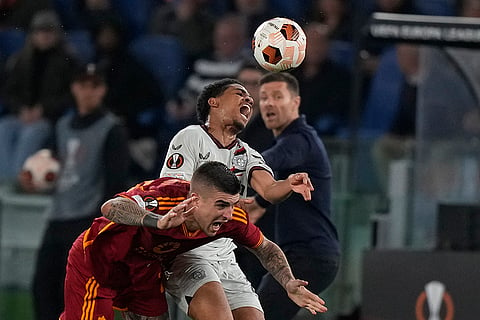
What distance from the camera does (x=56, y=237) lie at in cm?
1055

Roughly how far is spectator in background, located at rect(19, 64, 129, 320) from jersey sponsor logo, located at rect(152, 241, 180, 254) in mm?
3467

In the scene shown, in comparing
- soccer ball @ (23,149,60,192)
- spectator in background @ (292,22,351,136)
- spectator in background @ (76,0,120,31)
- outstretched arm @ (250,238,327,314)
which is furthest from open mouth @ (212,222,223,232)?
spectator in background @ (76,0,120,31)

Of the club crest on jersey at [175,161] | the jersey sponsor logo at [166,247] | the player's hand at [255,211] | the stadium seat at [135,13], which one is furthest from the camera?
the stadium seat at [135,13]

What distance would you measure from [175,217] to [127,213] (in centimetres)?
41

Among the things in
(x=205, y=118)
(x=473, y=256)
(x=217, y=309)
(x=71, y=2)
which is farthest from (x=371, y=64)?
(x=217, y=309)

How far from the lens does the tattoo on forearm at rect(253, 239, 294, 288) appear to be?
269 inches

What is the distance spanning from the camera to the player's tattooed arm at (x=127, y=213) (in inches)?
248

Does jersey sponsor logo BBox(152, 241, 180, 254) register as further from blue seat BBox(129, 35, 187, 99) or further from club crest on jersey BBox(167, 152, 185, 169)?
blue seat BBox(129, 35, 187, 99)

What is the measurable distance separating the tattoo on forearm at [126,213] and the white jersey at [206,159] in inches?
28.8

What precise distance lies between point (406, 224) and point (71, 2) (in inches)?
163

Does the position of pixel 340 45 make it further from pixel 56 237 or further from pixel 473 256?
pixel 56 237

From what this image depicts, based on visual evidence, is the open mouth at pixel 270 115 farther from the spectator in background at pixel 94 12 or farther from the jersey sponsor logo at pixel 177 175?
the spectator in background at pixel 94 12

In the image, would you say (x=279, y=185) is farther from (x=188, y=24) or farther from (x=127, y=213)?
(x=188, y=24)

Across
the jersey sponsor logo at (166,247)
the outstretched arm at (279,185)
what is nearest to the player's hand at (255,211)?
the outstretched arm at (279,185)
